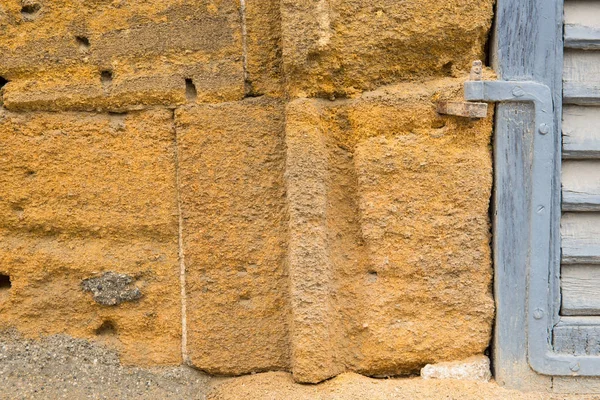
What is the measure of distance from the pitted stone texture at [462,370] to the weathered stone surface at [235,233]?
0.49 m

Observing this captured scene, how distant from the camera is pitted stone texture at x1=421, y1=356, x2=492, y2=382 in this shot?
1.98 metres

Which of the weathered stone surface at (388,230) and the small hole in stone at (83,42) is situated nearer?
the weathered stone surface at (388,230)

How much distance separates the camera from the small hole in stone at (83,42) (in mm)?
2035

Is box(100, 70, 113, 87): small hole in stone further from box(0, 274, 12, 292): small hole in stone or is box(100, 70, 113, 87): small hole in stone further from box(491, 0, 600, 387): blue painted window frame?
box(491, 0, 600, 387): blue painted window frame

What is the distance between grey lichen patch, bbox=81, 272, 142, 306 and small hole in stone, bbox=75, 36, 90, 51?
0.77 metres

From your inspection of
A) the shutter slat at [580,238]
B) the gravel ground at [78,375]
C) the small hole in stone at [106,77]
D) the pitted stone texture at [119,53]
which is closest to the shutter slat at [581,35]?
the shutter slat at [580,238]

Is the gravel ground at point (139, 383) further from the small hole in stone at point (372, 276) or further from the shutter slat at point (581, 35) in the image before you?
the shutter slat at point (581, 35)

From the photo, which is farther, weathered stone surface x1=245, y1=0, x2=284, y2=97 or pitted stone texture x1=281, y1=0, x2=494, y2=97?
weathered stone surface x1=245, y1=0, x2=284, y2=97

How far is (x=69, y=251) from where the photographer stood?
82.0 inches

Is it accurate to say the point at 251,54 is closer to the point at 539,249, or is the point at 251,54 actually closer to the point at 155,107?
the point at 155,107

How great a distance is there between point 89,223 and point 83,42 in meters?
0.61

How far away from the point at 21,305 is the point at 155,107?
2.71 ft

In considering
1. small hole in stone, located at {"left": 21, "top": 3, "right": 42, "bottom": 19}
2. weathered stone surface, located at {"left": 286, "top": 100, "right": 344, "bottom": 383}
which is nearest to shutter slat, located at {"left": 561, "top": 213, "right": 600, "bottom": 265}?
weathered stone surface, located at {"left": 286, "top": 100, "right": 344, "bottom": 383}

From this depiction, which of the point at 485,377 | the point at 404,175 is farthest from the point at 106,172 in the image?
the point at 485,377
